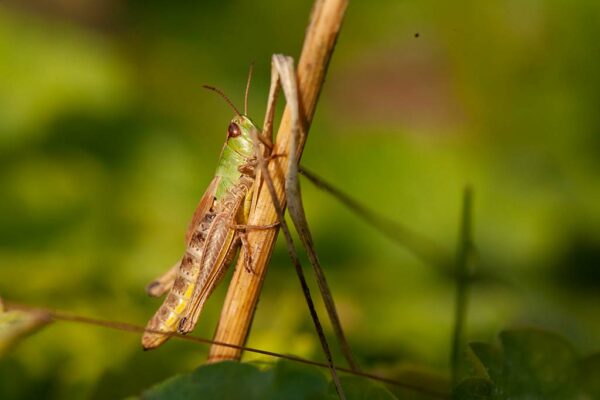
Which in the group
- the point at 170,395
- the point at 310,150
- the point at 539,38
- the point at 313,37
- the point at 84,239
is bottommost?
the point at 84,239

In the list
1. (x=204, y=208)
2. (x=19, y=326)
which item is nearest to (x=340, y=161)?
(x=204, y=208)

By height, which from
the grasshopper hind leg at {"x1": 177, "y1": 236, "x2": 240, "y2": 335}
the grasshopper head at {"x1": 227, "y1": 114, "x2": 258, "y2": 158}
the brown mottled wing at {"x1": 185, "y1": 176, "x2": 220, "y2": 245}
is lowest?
the grasshopper hind leg at {"x1": 177, "y1": 236, "x2": 240, "y2": 335}

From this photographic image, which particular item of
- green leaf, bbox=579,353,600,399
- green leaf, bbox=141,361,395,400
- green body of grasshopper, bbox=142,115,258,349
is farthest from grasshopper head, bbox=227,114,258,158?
green leaf, bbox=579,353,600,399

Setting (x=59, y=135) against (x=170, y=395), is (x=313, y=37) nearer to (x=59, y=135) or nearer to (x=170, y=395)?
(x=170, y=395)

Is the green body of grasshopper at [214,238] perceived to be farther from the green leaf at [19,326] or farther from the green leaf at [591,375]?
the green leaf at [591,375]

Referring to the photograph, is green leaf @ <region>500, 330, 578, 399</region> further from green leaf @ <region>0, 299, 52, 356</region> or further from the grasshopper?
green leaf @ <region>0, 299, 52, 356</region>

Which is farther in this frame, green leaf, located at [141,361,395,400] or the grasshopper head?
the grasshopper head

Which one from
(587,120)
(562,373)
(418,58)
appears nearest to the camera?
(562,373)

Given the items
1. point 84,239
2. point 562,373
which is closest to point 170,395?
point 562,373

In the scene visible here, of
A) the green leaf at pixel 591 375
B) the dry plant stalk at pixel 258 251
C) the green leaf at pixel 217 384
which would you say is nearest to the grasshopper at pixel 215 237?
the dry plant stalk at pixel 258 251
